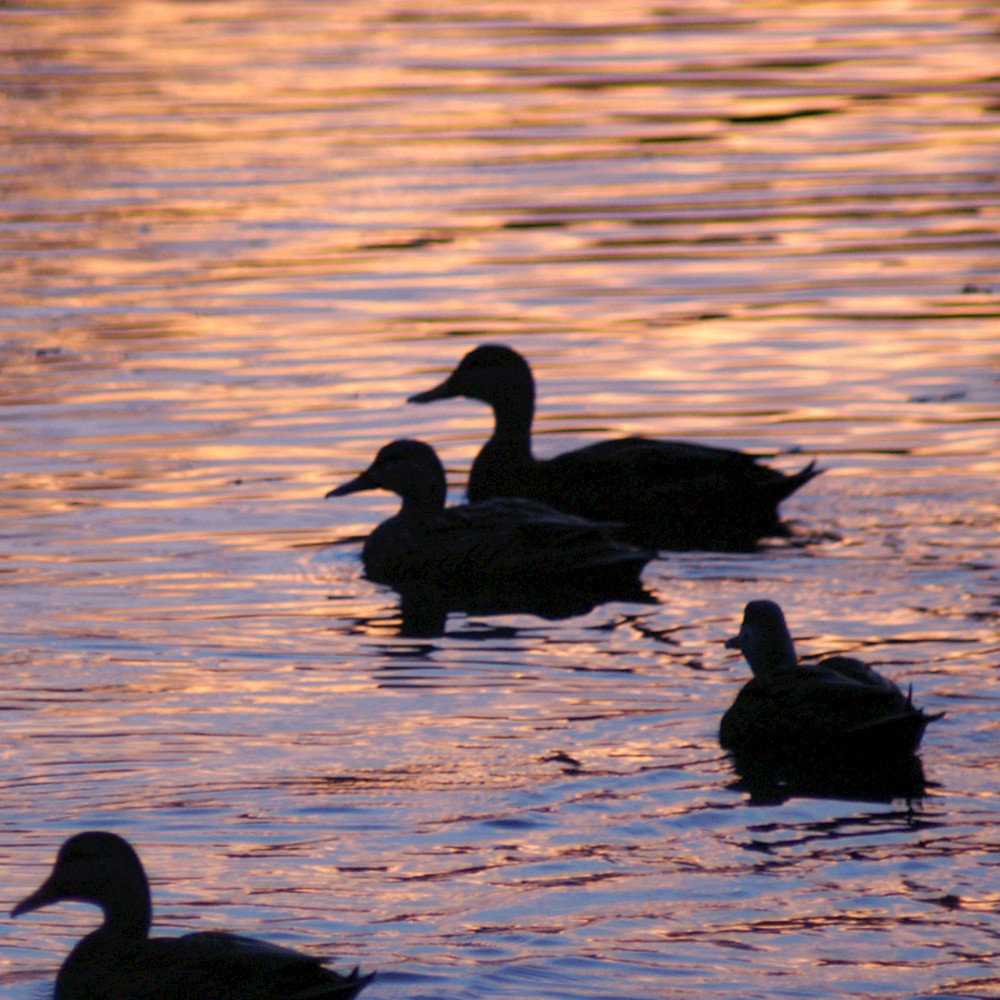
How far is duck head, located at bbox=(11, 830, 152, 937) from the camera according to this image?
6.93 meters

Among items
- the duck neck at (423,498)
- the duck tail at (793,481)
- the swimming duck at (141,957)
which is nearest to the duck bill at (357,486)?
the duck neck at (423,498)

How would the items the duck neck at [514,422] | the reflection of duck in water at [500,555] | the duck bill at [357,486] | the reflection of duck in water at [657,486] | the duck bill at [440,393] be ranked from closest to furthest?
the reflection of duck in water at [500,555], the duck bill at [357,486], the reflection of duck in water at [657,486], the duck neck at [514,422], the duck bill at [440,393]

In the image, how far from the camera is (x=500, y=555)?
41.3 ft

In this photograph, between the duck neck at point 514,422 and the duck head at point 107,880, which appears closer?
the duck head at point 107,880

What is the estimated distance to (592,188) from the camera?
22312mm

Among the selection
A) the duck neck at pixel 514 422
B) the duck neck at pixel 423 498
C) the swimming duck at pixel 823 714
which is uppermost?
the duck neck at pixel 514 422

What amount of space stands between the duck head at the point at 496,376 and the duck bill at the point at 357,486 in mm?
1488

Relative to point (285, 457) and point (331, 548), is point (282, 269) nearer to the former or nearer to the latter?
point (285, 457)

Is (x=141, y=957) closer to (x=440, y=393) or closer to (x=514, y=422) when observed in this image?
(x=514, y=422)

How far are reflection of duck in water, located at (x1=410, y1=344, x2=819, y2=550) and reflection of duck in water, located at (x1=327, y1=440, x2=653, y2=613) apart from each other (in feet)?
2.44

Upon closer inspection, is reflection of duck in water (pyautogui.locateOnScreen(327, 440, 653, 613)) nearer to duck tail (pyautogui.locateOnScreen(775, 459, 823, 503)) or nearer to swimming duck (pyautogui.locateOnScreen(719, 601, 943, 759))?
duck tail (pyautogui.locateOnScreen(775, 459, 823, 503))

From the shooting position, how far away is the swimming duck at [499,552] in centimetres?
1243

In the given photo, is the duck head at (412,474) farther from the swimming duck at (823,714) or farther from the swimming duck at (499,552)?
the swimming duck at (823,714)

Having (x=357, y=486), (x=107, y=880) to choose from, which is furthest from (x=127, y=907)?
(x=357, y=486)
